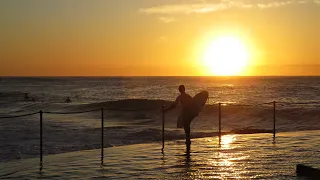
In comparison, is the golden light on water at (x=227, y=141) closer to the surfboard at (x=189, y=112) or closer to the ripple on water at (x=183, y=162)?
the ripple on water at (x=183, y=162)

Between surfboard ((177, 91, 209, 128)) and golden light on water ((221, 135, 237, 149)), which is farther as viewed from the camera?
surfboard ((177, 91, 209, 128))

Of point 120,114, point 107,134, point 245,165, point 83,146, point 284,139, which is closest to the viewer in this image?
point 245,165

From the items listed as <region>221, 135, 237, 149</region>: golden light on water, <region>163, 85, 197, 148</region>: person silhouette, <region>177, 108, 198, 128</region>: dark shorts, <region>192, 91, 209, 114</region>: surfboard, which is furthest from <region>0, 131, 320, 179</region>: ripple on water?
<region>192, 91, 209, 114</region>: surfboard

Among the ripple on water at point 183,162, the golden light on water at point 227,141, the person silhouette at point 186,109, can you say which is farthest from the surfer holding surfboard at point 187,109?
the golden light on water at point 227,141

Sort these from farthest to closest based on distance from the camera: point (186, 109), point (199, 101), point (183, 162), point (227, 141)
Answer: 1. point (227, 141)
2. point (199, 101)
3. point (186, 109)
4. point (183, 162)

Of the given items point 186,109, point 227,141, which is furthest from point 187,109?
point 227,141

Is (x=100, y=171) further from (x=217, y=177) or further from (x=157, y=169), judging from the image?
(x=217, y=177)

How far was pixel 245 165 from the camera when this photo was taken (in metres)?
10.2

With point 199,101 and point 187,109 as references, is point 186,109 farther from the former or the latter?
point 199,101

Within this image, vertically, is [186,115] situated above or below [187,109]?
below


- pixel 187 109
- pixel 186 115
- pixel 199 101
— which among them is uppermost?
pixel 199 101

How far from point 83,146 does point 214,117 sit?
57.8 feet

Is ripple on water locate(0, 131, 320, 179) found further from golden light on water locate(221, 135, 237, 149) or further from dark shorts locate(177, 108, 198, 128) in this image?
dark shorts locate(177, 108, 198, 128)

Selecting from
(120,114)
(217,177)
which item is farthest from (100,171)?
(120,114)
